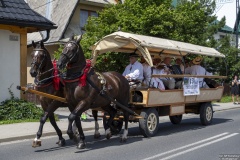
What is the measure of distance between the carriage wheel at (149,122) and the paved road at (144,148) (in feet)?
0.62

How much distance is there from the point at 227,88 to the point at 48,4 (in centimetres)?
1498

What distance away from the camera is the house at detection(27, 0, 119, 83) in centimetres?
2633

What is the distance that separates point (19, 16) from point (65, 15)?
12.3 meters

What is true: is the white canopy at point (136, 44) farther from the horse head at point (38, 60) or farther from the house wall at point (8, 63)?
the house wall at point (8, 63)

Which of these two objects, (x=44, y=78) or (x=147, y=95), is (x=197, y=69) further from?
(x=44, y=78)

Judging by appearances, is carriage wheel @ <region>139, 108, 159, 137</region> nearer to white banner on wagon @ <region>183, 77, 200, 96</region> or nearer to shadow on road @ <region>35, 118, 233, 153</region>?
shadow on road @ <region>35, 118, 233, 153</region>

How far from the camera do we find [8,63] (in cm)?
1479

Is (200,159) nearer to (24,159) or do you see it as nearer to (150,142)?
(150,142)

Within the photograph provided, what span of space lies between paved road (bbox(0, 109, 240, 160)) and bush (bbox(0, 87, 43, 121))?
328 cm

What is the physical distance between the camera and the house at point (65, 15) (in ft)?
86.4

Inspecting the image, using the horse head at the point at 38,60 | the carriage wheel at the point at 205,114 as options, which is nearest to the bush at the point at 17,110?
the horse head at the point at 38,60

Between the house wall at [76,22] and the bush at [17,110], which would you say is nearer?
the bush at [17,110]

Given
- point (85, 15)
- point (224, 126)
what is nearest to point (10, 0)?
point (224, 126)

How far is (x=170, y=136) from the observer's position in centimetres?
1158
